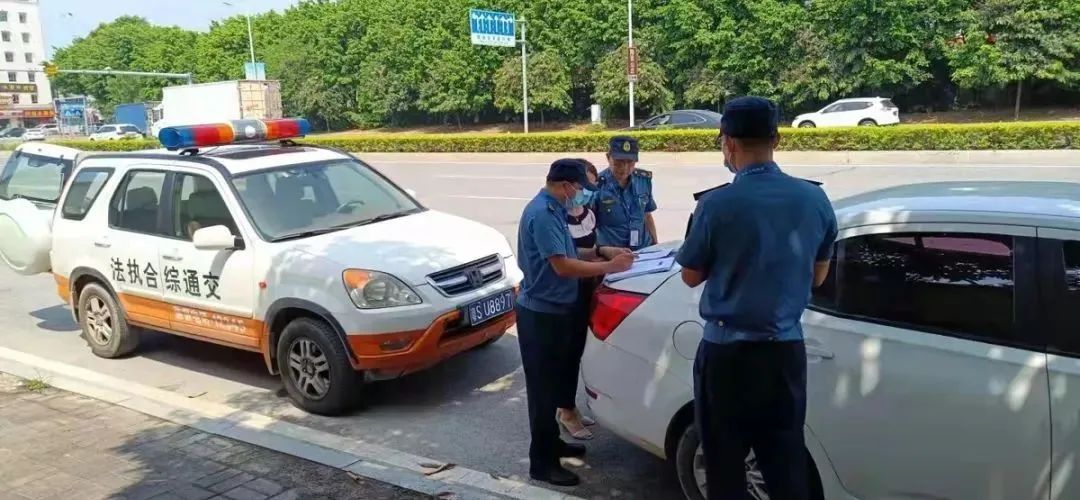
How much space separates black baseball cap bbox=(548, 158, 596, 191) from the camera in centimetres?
386

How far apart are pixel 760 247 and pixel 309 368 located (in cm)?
345

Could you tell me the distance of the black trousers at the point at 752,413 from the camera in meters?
2.60

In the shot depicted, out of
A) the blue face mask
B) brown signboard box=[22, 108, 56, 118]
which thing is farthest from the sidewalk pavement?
brown signboard box=[22, 108, 56, 118]

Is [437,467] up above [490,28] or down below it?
below

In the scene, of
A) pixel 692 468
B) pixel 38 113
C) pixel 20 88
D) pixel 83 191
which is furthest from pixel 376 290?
pixel 20 88

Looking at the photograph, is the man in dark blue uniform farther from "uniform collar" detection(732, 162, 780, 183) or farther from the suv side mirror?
the suv side mirror

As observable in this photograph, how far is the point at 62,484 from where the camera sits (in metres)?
4.20

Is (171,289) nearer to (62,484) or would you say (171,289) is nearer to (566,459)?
(62,484)

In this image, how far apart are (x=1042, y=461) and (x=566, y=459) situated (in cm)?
228

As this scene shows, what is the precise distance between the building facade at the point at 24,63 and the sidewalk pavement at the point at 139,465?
105 m

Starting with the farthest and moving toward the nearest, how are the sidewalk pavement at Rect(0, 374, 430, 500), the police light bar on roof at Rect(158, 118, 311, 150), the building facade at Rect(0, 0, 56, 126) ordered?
1. the building facade at Rect(0, 0, 56, 126)
2. the police light bar on roof at Rect(158, 118, 311, 150)
3. the sidewalk pavement at Rect(0, 374, 430, 500)

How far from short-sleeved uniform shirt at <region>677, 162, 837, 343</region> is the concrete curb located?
1673 millimetres

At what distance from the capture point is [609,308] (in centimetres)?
376

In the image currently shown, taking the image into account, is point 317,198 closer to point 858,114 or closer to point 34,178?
point 34,178
